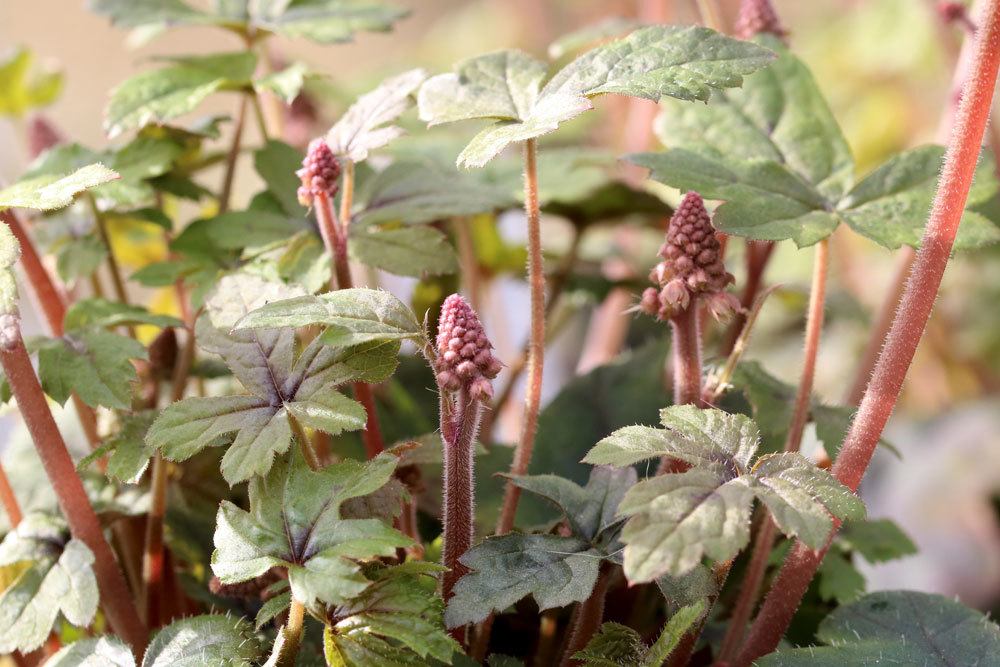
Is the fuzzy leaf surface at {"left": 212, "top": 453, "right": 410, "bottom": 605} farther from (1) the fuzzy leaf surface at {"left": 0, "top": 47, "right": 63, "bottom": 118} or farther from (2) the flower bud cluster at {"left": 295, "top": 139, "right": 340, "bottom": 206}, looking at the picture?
(1) the fuzzy leaf surface at {"left": 0, "top": 47, "right": 63, "bottom": 118}

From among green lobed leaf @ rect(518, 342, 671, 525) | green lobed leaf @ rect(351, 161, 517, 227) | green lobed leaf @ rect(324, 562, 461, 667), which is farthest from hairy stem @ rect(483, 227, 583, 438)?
green lobed leaf @ rect(324, 562, 461, 667)

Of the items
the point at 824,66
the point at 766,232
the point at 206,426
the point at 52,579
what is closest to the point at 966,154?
the point at 766,232

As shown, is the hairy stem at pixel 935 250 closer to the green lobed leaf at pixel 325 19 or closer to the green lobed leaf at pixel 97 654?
the green lobed leaf at pixel 97 654

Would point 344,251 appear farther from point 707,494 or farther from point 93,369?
point 707,494

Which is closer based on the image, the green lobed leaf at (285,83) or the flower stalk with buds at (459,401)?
the flower stalk with buds at (459,401)

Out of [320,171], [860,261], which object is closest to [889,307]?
[320,171]

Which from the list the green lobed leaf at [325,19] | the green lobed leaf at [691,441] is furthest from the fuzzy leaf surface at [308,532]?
the green lobed leaf at [325,19]
